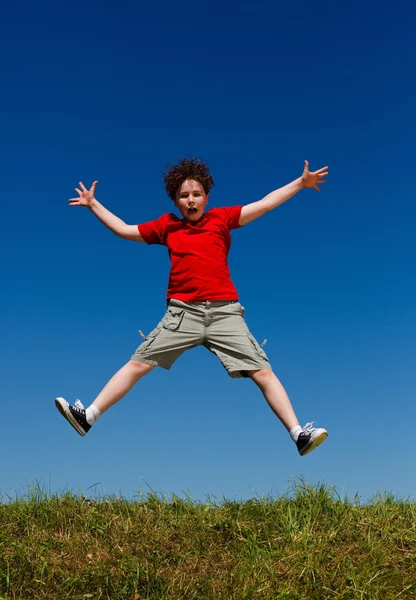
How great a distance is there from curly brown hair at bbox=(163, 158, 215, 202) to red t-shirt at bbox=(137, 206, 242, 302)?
385 millimetres

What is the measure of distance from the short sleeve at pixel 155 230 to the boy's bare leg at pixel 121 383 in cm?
137

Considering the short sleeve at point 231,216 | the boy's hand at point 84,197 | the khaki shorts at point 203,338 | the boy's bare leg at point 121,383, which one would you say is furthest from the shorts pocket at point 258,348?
the boy's hand at point 84,197

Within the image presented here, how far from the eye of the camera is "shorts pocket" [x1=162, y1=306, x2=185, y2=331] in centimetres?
639

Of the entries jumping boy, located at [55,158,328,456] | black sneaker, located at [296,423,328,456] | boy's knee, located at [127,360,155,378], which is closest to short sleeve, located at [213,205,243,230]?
jumping boy, located at [55,158,328,456]

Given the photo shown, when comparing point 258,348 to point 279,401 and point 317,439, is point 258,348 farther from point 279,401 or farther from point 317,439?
point 317,439

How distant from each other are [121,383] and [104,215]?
6.39ft

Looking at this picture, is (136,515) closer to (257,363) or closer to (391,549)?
(257,363)

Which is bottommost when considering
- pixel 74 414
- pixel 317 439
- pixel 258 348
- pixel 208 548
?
pixel 208 548

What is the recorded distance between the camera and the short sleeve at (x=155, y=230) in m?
6.88

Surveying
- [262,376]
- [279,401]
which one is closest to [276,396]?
[279,401]

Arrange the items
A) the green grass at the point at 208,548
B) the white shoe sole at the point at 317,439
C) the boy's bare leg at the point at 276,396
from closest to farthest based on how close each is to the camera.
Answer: the green grass at the point at 208,548 → the white shoe sole at the point at 317,439 → the boy's bare leg at the point at 276,396

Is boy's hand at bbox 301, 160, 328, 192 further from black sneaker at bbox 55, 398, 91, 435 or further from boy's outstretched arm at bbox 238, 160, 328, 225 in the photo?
black sneaker at bbox 55, 398, 91, 435

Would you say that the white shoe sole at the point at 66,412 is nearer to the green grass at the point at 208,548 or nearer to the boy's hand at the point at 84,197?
the green grass at the point at 208,548

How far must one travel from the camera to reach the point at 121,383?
6387 mm
